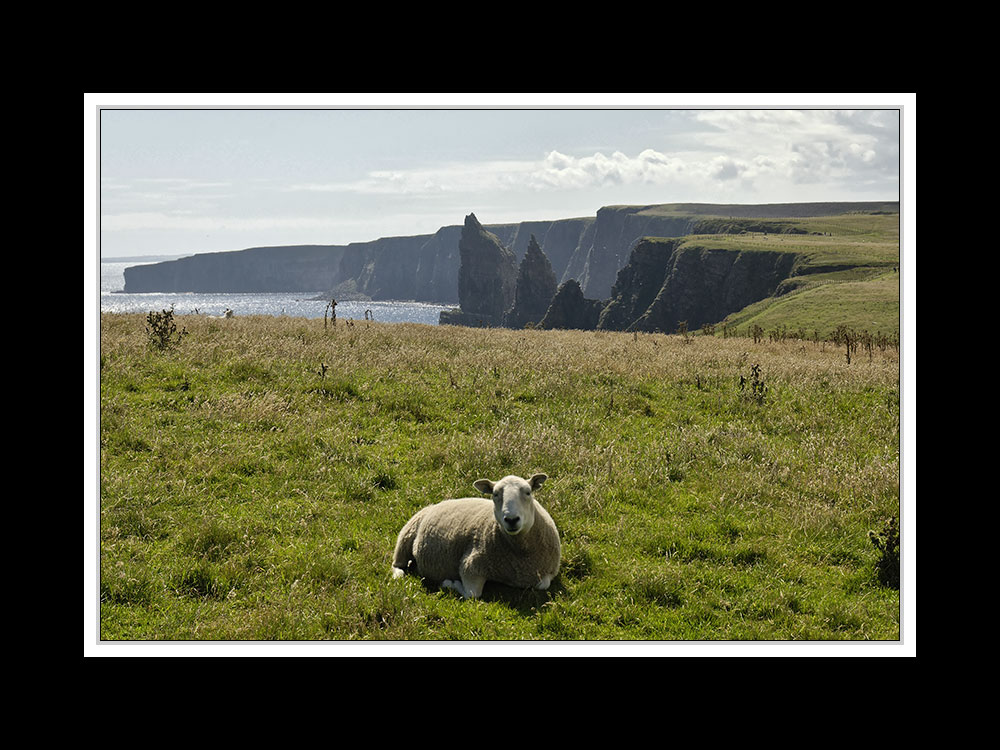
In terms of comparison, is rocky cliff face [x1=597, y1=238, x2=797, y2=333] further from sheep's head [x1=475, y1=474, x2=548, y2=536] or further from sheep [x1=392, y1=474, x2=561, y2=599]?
sheep's head [x1=475, y1=474, x2=548, y2=536]

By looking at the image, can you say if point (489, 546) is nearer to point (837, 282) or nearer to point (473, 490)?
point (473, 490)

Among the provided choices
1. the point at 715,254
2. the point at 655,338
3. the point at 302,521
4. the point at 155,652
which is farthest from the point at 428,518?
the point at 715,254

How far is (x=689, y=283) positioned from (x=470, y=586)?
160 m

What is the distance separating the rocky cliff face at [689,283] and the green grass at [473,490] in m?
116

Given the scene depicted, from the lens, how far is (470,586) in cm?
743

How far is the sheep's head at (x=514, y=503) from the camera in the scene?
6918mm

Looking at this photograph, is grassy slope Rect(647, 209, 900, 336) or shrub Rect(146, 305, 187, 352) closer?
shrub Rect(146, 305, 187, 352)

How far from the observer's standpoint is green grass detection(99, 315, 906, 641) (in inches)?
275

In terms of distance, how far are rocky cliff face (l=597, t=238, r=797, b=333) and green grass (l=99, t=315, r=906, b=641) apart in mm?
115977

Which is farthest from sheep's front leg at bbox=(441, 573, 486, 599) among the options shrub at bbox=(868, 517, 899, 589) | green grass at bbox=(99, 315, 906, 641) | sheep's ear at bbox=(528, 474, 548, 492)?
shrub at bbox=(868, 517, 899, 589)

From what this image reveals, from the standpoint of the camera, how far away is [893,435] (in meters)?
13.6

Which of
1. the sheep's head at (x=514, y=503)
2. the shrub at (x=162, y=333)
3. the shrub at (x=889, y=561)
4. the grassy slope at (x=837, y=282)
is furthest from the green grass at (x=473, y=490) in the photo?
the grassy slope at (x=837, y=282)

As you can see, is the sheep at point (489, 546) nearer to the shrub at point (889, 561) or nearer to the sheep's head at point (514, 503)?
the sheep's head at point (514, 503)

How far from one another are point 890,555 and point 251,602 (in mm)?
7261
